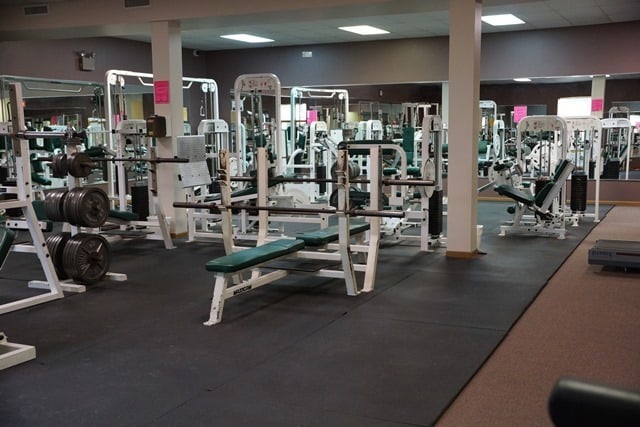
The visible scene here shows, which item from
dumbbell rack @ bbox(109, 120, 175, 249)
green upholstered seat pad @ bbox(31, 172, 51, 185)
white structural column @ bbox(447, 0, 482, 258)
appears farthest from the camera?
green upholstered seat pad @ bbox(31, 172, 51, 185)

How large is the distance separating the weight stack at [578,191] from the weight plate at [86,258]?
5.98m

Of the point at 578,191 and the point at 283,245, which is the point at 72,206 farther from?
the point at 578,191

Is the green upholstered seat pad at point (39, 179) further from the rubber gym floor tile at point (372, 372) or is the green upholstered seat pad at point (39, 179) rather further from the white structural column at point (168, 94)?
the rubber gym floor tile at point (372, 372)

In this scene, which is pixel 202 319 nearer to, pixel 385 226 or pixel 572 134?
pixel 385 226

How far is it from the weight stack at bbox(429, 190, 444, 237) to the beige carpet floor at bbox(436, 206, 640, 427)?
155cm

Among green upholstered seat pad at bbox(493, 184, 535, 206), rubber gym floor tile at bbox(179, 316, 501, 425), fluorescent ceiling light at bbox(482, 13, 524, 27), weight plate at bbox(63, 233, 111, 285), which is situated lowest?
rubber gym floor tile at bbox(179, 316, 501, 425)

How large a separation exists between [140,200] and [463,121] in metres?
3.95

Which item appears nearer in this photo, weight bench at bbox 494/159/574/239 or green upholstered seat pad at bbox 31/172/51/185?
weight bench at bbox 494/159/574/239

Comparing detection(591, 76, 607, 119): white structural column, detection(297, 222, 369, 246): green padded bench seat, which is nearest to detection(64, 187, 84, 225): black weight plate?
detection(297, 222, 369, 246): green padded bench seat

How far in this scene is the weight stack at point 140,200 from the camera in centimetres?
761

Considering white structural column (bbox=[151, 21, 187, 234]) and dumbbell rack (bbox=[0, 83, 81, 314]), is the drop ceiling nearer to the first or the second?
white structural column (bbox=[151, 21, 187, 234])

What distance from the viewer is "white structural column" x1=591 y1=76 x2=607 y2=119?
1007 cm

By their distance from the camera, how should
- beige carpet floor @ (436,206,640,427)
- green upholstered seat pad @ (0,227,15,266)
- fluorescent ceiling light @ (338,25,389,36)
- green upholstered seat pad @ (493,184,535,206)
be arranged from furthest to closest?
fluorescent ceiling light @ (338,25,389,36)
green upholstered seat pad @ (493,184,535,206)
green upholstered seat pad @ (0,227,15,266)
beige carpet floor @ (436,206,640,427)

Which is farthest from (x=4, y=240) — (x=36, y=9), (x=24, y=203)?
(x=36, y=9)
